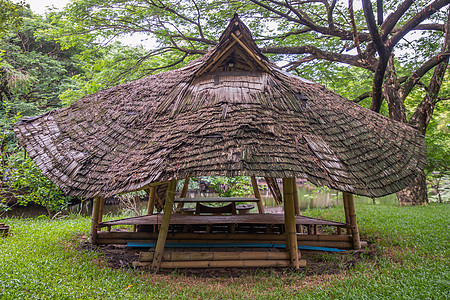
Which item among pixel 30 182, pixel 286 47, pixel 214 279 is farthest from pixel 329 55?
pixel 30 182

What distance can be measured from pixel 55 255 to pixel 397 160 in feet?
20.9

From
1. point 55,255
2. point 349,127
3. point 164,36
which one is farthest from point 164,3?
point 55,255

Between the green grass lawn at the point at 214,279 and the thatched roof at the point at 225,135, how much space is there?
120cm

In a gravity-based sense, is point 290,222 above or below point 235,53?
below

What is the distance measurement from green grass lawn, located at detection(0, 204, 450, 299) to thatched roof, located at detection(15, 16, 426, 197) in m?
1.20

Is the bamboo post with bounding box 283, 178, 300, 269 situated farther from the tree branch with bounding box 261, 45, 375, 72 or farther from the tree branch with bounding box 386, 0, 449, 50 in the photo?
the tree branch with bounding box 261, 45, 375, 72

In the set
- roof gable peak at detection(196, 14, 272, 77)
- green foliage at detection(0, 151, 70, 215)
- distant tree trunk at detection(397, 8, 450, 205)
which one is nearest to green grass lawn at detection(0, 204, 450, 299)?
roof gable peak at detection(196, 14, 272, 77)

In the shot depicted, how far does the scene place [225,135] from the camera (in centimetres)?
470

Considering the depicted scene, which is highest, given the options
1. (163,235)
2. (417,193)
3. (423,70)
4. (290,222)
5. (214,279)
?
(423,70)

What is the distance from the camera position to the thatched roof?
450cm

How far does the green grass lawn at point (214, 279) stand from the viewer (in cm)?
377

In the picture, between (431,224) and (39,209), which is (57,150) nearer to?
(431,224)

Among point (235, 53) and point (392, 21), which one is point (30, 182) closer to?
point (235, 53)

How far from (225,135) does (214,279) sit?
7.24 ft
